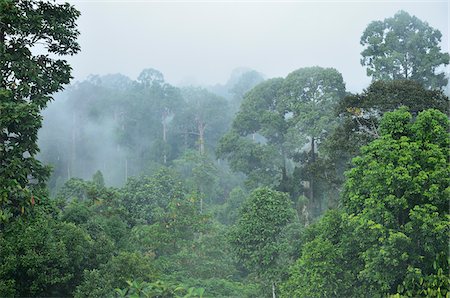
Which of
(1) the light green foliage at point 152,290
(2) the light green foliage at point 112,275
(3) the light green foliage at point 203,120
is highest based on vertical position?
(3) the light green foliage at point 203,120

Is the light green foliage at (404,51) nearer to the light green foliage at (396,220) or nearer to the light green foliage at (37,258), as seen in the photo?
the light green foliage at (396,220)

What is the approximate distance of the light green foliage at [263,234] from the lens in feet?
47.0

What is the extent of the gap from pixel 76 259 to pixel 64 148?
128ft

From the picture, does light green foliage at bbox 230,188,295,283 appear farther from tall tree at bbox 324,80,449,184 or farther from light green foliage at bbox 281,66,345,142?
light green foliage at bbox 281,66,345,142

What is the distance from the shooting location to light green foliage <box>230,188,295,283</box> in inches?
564

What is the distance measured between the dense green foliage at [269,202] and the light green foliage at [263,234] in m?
0.05

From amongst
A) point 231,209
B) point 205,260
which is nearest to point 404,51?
point 231,209

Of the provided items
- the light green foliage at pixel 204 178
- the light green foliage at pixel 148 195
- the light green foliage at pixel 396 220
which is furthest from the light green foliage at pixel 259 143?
the light green foliage at pixel 396 220

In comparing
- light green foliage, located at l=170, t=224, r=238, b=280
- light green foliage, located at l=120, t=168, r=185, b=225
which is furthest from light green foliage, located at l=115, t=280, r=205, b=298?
light green foliage, located at l=120, t=168, r=185, b=225

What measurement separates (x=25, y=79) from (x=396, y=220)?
7865 mm

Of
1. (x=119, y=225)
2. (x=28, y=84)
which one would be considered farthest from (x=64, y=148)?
(x=28, y=84)

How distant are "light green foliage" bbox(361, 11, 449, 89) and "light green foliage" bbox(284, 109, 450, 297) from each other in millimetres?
14307

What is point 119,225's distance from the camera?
15.4 m

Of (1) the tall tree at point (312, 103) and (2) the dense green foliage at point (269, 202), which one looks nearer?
(2) the dense green foliage at point (269, 202)
